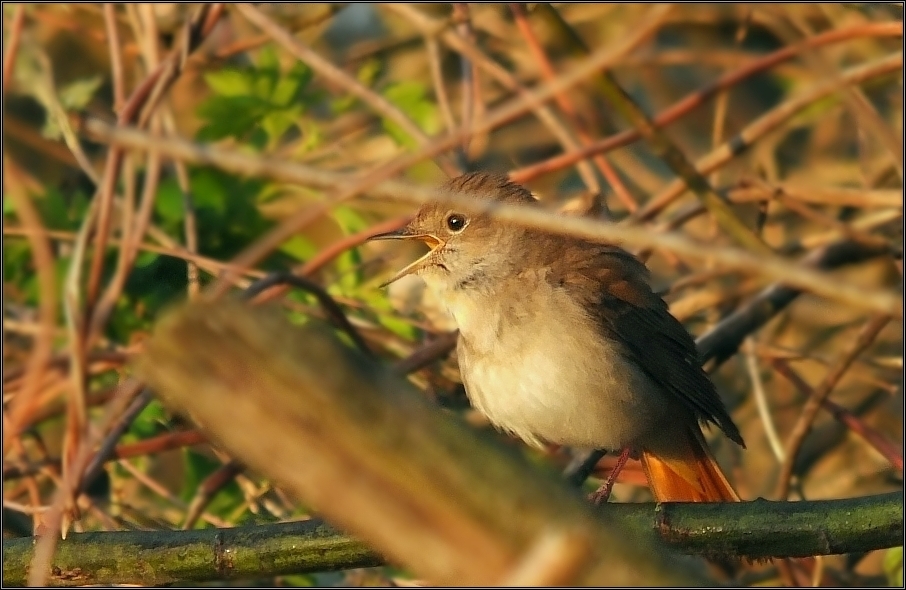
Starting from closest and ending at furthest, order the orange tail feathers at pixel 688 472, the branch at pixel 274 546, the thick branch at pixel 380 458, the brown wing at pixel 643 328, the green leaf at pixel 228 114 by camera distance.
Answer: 1. the thick branch at pixel 380 458
2. the branch at pixel 274 546
3. the brown wing at pixel 643 328
4. the orange tail feathers at pixel 688 472
5. the green leaf at pixel 228 114

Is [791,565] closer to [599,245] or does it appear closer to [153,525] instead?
[599,245]

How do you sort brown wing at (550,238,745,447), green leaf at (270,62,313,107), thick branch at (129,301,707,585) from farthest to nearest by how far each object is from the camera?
green leaf at (270,62,313,107) < brown wing at (550,238,745,447) < thick branch at (129,301,707,585)

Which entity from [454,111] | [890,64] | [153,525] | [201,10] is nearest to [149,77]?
[201,10]

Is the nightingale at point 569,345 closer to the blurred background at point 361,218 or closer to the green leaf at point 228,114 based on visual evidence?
the blurred background at point 361,218

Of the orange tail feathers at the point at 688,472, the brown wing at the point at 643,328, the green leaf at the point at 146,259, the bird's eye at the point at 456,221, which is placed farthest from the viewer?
the green leaf at the point at 146,259

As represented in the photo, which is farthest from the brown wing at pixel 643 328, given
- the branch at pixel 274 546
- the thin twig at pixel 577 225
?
the thin twig at pixel 577 225

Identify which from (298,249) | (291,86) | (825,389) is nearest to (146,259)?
(298,249)

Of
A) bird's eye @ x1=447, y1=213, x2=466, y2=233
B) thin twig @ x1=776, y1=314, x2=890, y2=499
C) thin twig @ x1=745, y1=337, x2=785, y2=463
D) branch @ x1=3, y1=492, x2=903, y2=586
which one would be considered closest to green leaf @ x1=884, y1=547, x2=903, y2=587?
thin twig @ x1=776, y1=314, x2=890, y2=499

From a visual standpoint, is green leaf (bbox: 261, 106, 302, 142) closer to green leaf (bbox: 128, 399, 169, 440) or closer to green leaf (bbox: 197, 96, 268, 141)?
green leaf (bbox: 197, 96, 268, 141)
